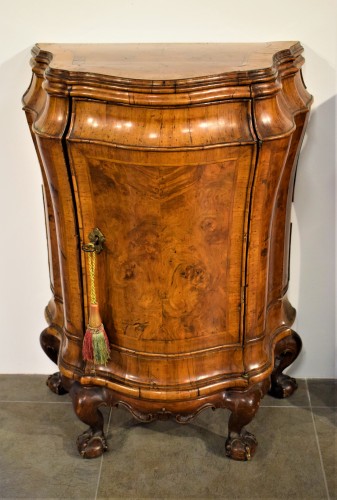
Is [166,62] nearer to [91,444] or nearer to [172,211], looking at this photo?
[172,211]

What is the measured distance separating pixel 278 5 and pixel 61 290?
88 centimetres

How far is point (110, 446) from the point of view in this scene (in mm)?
2205

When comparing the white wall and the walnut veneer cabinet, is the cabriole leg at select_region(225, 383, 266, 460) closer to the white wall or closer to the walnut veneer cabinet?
the walnut veneer cabinet

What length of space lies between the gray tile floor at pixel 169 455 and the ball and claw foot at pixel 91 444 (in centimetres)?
2

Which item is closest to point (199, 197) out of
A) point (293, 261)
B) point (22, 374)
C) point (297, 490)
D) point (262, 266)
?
point (262, 266)

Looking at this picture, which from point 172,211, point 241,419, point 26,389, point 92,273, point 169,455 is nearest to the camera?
point 172,211

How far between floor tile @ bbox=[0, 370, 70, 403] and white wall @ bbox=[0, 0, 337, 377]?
27 millimetres

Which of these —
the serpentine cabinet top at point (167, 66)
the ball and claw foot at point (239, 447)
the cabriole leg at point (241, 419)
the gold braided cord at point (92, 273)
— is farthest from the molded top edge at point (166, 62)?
the ball and claw foot at point (239, 447)

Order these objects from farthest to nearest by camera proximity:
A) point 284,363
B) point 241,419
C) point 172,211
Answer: point 284,363
point 241,419
point 172,211

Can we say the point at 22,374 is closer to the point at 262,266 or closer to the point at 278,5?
the point at 262,266

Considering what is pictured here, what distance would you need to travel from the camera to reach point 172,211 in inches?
70.6

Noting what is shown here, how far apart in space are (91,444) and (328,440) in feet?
2.00

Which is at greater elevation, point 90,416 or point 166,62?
point 166,62

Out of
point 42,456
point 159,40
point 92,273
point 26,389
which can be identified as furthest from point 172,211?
point 26,389
